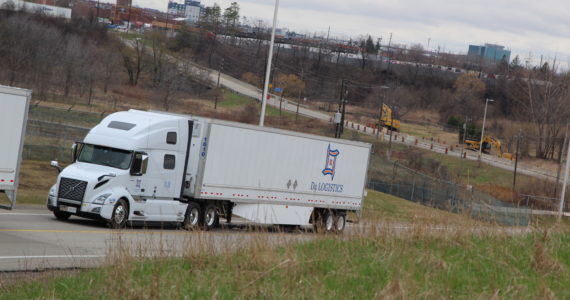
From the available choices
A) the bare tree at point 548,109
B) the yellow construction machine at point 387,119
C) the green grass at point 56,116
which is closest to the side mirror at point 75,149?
the green grass at point 56,116

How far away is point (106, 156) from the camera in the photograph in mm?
23484

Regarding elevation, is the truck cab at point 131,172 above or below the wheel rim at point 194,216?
above

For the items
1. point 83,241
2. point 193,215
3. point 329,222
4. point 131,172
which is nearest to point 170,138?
point 131,172

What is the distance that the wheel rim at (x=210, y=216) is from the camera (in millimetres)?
25175

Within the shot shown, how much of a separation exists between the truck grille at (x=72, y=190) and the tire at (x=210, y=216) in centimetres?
419

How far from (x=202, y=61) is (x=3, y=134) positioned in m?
111

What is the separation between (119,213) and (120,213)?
0.04 m

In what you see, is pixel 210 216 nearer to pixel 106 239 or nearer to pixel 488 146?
pixel 106 239

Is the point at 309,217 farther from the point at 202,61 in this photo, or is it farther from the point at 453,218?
the point at 202,61

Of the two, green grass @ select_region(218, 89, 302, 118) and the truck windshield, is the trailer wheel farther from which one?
green grass @ select_region(218, 89, 302, 118)

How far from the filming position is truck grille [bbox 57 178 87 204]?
2244 centimetres

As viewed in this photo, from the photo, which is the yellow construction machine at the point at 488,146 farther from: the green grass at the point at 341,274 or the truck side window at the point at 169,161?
the green grass at the point at 341,274

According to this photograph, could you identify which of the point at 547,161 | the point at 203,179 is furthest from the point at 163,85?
the point at 203,179

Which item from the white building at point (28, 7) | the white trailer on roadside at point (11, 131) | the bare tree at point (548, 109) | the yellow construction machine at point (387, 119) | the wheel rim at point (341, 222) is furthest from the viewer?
the white building at point (28, 7)
